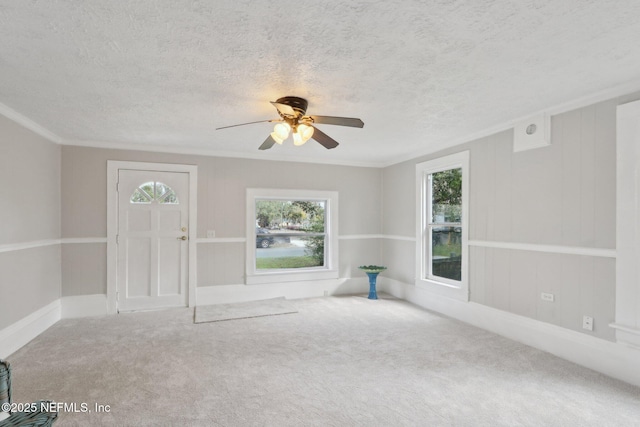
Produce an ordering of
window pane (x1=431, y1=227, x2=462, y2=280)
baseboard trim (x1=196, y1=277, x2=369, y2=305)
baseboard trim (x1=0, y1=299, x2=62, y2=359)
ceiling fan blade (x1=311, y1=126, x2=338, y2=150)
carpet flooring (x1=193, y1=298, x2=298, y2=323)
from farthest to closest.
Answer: baseboard trim (x1=196, y1=277, x2=369, y2=305), window pane (x1=431, y1=227, x2=462, y2=280), carpet flooring (x1=193, y1=298, x2=298, y2=323), baseboard trim (x1=0, y1=299, x2=62, y2=359), ceiling fan blade (x1=311, y1=126, x2=338, y2=150)

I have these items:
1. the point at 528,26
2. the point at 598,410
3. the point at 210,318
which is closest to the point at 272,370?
the point at 210,318

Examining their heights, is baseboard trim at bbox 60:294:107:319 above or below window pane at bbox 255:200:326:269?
below

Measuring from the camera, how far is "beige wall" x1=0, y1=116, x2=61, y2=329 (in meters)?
3.18

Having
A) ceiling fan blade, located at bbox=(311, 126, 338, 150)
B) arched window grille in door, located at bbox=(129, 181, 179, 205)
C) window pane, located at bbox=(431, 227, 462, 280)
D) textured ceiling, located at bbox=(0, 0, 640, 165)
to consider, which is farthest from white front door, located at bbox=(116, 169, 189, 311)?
window pane, located at bbox=(431, 227, 462, 280)

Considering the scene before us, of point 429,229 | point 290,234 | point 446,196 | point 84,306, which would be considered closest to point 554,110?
point 446,196

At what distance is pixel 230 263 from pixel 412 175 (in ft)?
10.4

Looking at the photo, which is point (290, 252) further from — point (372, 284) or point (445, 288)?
point (445, 288)

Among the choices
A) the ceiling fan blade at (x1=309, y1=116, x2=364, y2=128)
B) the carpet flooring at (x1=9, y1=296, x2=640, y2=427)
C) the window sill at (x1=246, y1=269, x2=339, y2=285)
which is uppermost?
the ceiling fan blade at (x1=309, y1=116, x2=364, y2=128)

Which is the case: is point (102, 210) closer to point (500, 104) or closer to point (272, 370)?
point (272, 370)

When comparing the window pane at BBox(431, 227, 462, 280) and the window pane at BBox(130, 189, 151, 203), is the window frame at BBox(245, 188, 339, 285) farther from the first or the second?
the window pane at BBox(431, 227, 462, 280)

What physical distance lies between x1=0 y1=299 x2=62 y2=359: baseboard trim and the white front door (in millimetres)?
709

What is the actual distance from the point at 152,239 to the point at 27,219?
1.45 m

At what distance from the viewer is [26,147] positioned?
3.57 meters

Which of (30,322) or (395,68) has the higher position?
(395,68)
